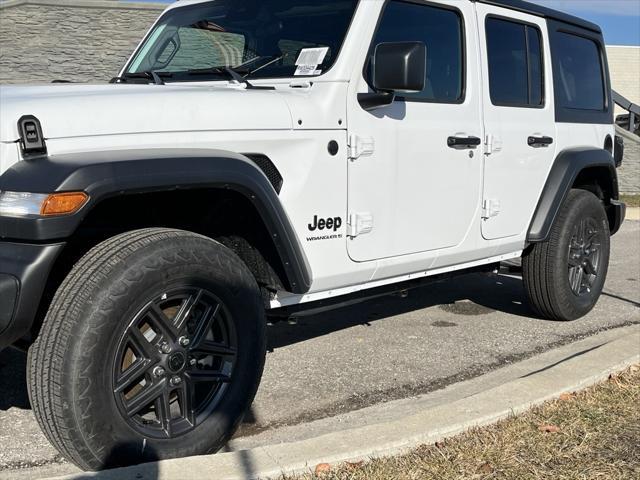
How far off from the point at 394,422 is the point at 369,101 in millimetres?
1509

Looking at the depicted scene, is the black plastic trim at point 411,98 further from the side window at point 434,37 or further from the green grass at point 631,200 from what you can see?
the green grass at point 631,200

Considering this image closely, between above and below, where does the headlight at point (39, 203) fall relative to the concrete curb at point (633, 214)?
above

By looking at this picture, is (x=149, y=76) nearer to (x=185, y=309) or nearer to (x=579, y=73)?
(x=185, y=309)

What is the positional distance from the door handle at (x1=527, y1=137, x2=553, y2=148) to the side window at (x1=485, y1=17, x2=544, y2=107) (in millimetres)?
227

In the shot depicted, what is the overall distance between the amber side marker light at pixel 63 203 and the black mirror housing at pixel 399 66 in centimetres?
158

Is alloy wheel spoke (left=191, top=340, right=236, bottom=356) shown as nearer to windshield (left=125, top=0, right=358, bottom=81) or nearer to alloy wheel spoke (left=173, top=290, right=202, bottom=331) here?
alloy wheel spoke (left=173, top=290, right=202, bottom=331)

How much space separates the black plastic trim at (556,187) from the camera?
507cm

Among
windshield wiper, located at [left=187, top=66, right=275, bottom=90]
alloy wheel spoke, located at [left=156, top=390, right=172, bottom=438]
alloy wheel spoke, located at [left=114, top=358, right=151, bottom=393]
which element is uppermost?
windshield wiper, located at [left=187, top=66, right=275, bottom=90]

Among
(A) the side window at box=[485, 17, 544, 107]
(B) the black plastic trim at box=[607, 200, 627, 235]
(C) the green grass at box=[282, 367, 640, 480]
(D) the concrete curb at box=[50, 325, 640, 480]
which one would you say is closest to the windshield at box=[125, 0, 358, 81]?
(A) the side window at box=[485, 17, 544, 107]

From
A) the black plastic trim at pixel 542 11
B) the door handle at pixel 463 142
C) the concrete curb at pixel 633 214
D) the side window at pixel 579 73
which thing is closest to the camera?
the door handle at pixel 463 142

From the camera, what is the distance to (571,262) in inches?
218

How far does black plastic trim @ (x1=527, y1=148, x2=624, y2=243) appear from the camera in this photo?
507cm

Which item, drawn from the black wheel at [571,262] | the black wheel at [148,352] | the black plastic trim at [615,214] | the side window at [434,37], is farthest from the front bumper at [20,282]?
the black plastic trim at [615,214]

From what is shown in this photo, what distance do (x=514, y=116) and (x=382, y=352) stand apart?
1.70 metres
